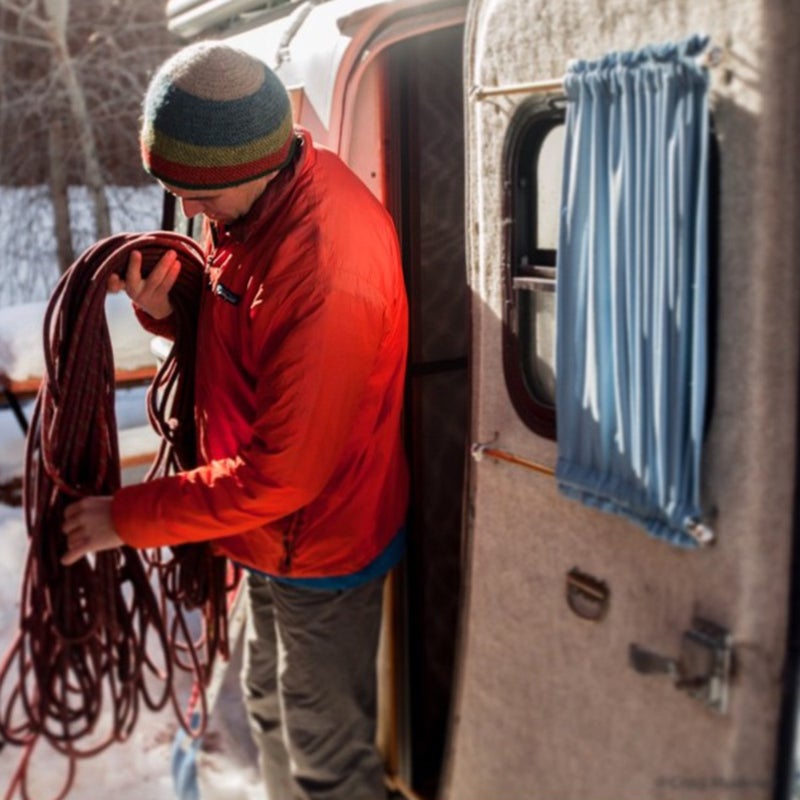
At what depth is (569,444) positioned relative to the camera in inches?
78.2

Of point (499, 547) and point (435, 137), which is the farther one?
point (435, 137)

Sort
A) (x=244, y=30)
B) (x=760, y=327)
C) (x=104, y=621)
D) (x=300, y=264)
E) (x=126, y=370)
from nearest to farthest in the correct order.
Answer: (x=760, y=327), (x=300, y=264), (x=104, y=621), (x=244, y=30), (x=126, y=370)

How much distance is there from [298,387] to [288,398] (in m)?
0.04

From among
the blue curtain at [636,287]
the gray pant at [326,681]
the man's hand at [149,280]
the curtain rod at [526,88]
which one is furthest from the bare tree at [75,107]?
the blue curtain at [636,287]

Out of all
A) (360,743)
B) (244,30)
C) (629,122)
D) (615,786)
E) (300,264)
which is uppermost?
(244,30)

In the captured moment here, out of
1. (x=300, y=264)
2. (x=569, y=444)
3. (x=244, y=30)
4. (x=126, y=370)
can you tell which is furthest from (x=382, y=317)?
(x=126, y=370)

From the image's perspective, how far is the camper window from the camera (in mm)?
2094

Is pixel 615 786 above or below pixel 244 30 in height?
below

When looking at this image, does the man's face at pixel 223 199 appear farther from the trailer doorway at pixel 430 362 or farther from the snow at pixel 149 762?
the snow at pixel 149 762

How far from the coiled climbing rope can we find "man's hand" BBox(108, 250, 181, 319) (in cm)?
3

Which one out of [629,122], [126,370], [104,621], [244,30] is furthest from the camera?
[126,370]

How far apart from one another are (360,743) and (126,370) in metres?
3.77

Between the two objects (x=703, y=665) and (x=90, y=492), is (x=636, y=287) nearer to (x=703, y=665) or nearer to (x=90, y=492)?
(x=703, y=665)

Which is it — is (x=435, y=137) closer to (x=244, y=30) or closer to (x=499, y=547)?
(x=244, y=30)
